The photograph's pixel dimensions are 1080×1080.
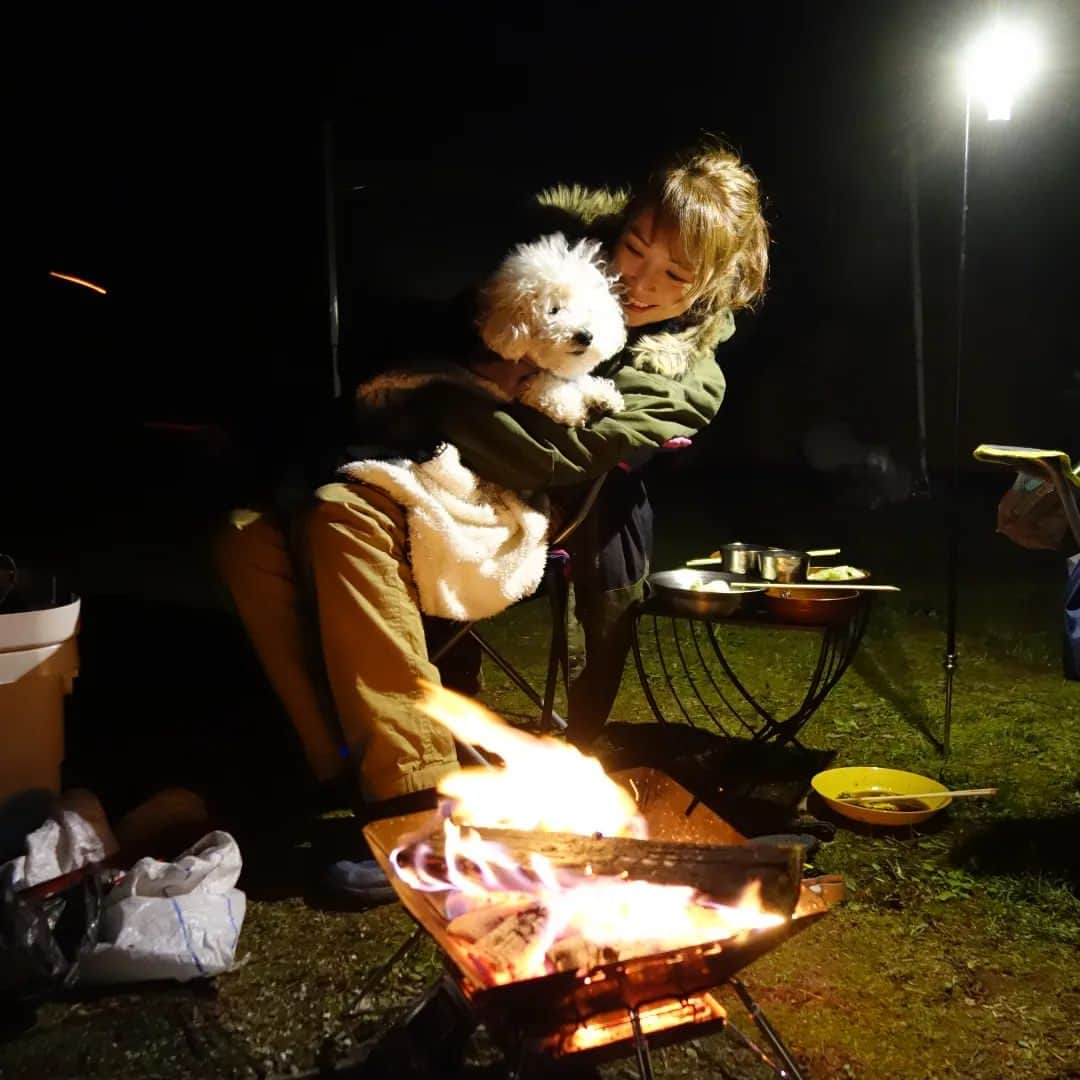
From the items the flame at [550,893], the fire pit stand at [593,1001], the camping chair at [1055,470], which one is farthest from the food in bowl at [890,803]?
the flame at [550,893]

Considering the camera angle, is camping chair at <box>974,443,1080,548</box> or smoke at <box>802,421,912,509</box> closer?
camping chair at <box>974,443,1080,548</box>

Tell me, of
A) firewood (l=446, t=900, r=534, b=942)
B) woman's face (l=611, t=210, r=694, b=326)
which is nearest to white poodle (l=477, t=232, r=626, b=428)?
woman's face (l=611, t=210, r=694, b=326)

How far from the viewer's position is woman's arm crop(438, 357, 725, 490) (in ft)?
8.89

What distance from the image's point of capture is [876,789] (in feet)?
10.5

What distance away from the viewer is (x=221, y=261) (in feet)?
30.6

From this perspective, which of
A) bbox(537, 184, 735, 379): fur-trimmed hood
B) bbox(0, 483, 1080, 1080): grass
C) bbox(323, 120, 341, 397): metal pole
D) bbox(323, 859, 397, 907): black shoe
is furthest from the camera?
bbox(323, 120, 341, 397): metal pole

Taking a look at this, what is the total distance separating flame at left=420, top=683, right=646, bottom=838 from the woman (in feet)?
0.31

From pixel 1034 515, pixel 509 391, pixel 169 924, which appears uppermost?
pixel 509 391

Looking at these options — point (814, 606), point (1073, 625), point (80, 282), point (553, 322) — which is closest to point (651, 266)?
point (553, 322)

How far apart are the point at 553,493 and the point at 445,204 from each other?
1.70 m

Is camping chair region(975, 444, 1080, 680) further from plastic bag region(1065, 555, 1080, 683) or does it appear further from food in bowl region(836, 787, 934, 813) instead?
food in bowl region(836, 787, 934, 813)

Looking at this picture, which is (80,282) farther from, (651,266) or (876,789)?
(876,789)

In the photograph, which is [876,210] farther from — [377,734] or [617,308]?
[377,734]

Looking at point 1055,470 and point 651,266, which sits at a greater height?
point 651,266
